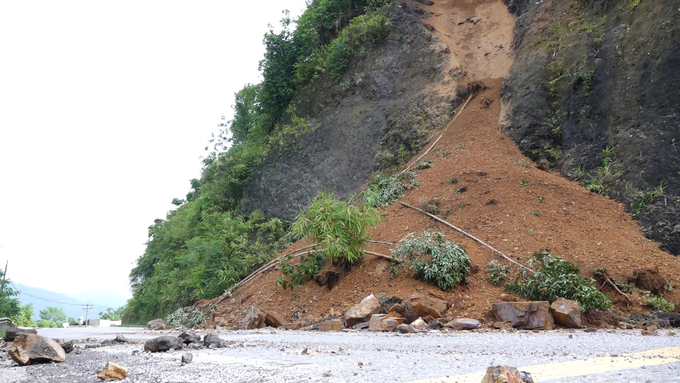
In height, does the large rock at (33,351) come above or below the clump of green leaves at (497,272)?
below

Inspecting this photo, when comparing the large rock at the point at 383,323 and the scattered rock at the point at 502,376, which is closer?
the scattered rock at the point at 502,376

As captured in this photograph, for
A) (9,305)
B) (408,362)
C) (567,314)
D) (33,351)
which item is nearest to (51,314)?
(9,305)

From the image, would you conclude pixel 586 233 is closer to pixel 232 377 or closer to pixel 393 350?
pixel 393 350

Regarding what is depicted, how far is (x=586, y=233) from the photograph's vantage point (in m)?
7.71

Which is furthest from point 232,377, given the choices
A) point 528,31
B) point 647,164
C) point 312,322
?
point 528,31

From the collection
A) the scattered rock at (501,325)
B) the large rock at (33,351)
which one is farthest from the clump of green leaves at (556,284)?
the large rock at (33,351)

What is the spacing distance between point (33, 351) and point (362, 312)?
3881mm

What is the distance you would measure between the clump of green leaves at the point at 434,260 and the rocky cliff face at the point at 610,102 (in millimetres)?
3473

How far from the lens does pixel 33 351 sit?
3.55 meters

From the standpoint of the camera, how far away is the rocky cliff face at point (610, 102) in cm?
820

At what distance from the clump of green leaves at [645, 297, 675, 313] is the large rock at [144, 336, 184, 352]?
5819mm

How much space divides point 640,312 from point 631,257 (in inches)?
51.5

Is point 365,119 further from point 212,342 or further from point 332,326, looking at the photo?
point 212,342

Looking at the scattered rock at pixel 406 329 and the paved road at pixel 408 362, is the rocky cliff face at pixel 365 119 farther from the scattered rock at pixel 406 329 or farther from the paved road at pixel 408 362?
the paved road at pixel 408 362
